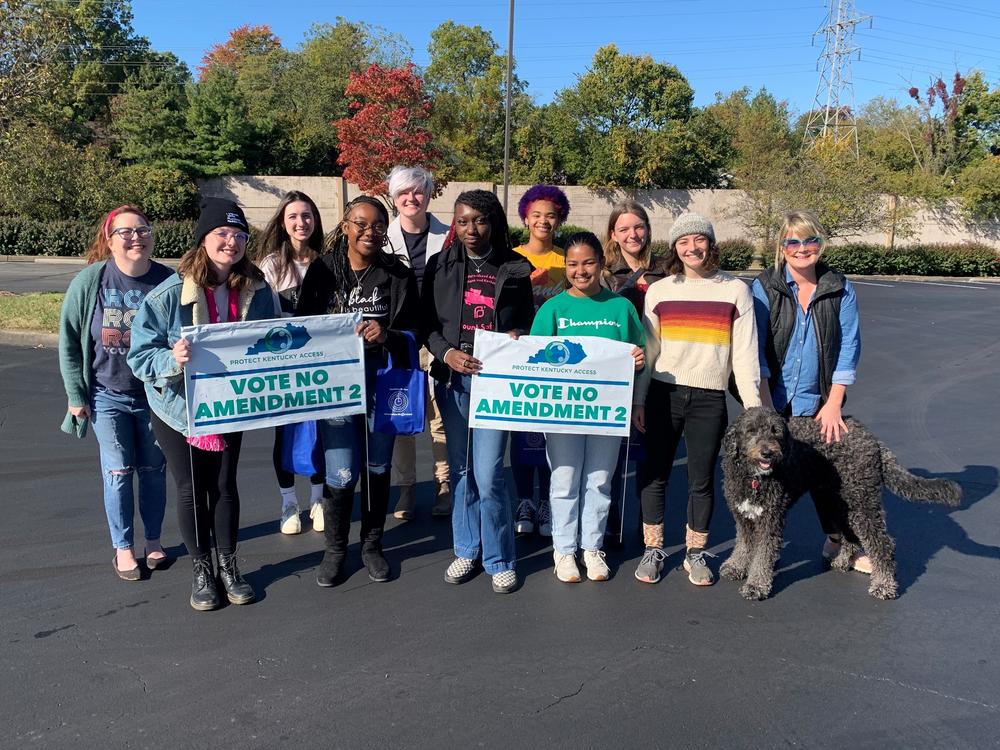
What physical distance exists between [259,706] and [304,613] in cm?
83

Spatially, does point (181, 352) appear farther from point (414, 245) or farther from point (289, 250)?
point (414, 245)

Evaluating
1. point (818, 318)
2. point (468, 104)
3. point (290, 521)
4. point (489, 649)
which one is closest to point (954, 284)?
point (468, 104)

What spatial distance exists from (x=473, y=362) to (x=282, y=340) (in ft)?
3.44

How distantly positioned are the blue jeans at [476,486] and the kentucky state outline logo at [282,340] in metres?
0.88

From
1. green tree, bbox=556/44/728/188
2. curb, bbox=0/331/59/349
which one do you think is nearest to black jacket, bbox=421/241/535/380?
curb, bbox=0/331/59/349

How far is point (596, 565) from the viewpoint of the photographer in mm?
4449

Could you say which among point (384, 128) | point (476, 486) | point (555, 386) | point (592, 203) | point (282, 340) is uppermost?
point (384, 128)

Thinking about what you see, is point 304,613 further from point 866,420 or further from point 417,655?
point 866,420

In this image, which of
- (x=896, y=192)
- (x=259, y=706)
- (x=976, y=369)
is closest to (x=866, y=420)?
(x=976, y=369)

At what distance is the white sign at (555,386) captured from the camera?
4.23 meters

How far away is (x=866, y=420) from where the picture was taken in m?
8.09

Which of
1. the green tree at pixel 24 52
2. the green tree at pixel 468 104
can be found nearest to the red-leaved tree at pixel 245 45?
the green tree at pixel 468 104

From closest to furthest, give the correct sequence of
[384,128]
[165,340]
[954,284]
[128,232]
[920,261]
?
[165,340], [128,232], [954,284], [920,261], [384,128]

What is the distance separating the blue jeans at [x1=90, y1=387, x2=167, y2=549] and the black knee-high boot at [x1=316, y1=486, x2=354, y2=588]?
3.42ft
